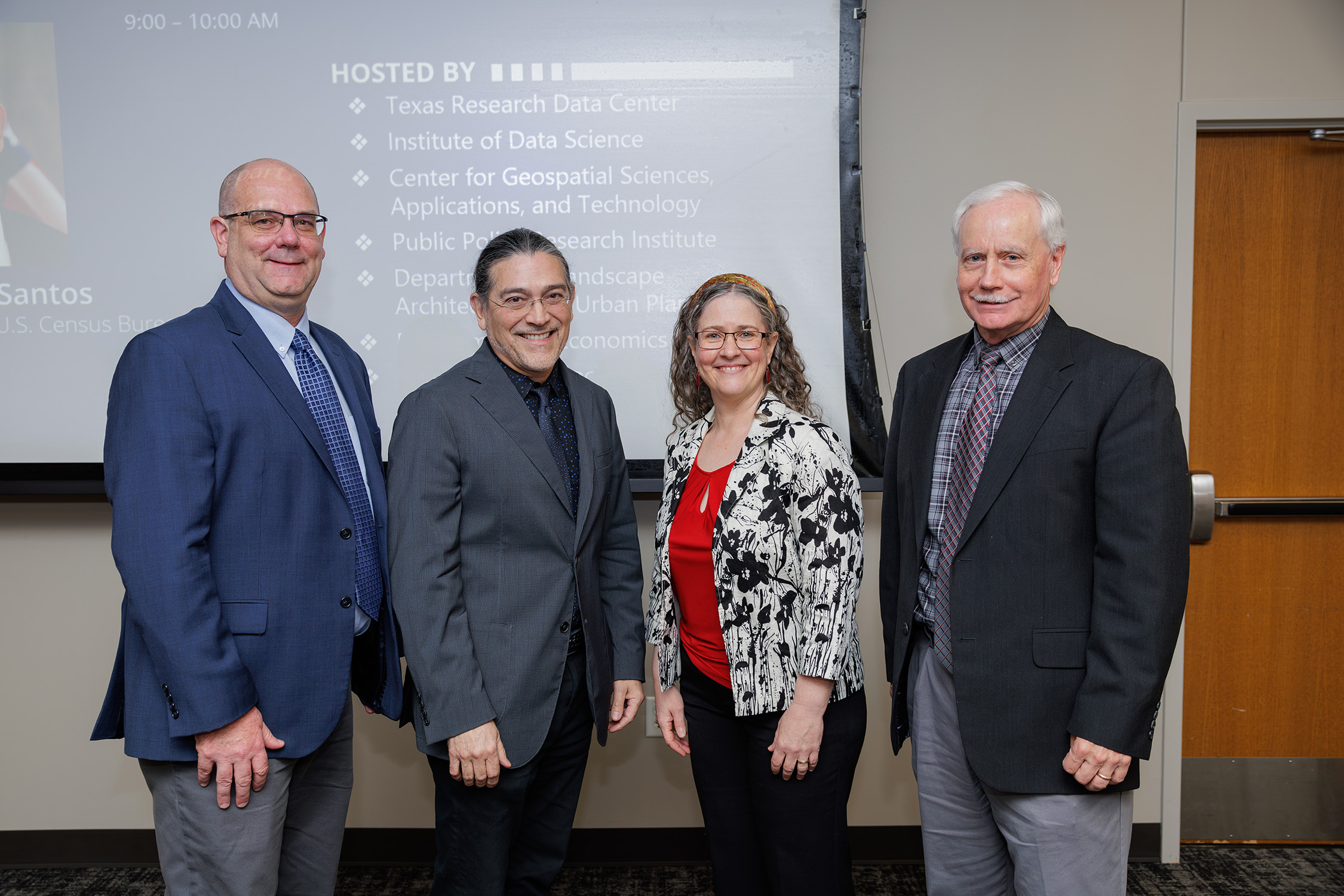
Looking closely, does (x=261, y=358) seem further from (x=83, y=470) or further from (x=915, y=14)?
(x=915, y=14)

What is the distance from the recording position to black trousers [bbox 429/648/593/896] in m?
1.55

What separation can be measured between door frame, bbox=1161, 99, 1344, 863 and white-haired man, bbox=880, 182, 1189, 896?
1346 mm

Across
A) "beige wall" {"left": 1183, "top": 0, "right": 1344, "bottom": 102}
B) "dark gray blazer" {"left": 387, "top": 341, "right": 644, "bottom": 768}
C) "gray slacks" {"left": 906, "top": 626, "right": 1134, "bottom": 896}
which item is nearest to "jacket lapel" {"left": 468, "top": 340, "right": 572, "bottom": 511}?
"dark gray blazer" {"left": 387, "top": 341, "right": 644, "bottom": 768}

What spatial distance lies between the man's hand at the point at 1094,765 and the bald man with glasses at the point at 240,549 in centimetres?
136

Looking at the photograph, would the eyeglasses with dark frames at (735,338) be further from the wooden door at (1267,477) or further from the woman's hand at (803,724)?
the wooden door at (1267,477)

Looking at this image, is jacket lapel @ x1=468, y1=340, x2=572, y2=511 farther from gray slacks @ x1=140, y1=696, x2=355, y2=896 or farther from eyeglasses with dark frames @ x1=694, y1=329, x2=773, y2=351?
gray slacks @ x1=140, y1=696, x2=355, y2=896

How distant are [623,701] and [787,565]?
531 millimetres

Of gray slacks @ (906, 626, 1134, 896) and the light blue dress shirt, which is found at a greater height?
the light blue dress shirt

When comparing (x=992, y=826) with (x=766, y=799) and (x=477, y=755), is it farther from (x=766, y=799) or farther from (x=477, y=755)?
(x=477, y=755)

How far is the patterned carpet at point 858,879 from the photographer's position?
2387mm

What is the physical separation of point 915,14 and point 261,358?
2.20m

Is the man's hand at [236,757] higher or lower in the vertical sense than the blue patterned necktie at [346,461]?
lower

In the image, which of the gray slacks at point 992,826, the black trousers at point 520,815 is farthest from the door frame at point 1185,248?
the black trousers at point 520,815

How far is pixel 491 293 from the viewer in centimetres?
156
